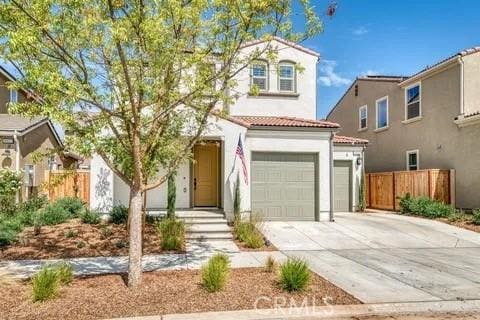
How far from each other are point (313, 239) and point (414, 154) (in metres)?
11.4

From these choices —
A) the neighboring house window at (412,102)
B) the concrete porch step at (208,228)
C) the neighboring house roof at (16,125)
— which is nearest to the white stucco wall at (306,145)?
the concrete porch step at (208,228)

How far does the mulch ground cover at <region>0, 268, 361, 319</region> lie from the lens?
6227 millimetres

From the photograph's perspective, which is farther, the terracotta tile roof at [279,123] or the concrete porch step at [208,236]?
the terracotta tile roof at [279,123]

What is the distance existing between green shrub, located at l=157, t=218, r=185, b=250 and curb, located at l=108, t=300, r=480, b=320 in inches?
193

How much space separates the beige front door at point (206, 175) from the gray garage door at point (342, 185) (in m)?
6.30

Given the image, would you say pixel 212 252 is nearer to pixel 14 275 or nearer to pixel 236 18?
pixel 14 275

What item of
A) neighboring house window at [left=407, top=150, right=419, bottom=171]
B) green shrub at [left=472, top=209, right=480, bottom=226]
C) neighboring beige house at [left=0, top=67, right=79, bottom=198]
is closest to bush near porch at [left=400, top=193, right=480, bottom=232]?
green shrub at [left=472, top=209, right=480, bottom=226]

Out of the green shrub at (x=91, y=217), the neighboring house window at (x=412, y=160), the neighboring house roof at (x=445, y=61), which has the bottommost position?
the green shrub at (x=91, y=217)

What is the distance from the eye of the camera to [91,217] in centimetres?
1352

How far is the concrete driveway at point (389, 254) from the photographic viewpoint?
7.42 metres

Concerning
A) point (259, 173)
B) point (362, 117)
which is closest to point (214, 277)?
point (259, 173)

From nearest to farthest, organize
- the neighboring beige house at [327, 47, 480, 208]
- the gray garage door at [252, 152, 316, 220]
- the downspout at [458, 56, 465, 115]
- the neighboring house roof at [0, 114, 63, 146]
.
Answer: the gray garage door at [252, 152, 316, 220] → the neighboring beige house at [327, 47, 480, 208] → the neighboring house roof at [0, 114, 63, 146] → the downspout at [458, 56, 465, 115]

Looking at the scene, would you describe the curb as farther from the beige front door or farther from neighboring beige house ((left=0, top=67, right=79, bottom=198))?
neighboring beige house ((left=0, top=67, right=79, bottom=198))

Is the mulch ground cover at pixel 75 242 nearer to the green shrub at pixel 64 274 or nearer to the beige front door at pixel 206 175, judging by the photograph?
the green shrub at pixel 64 274
